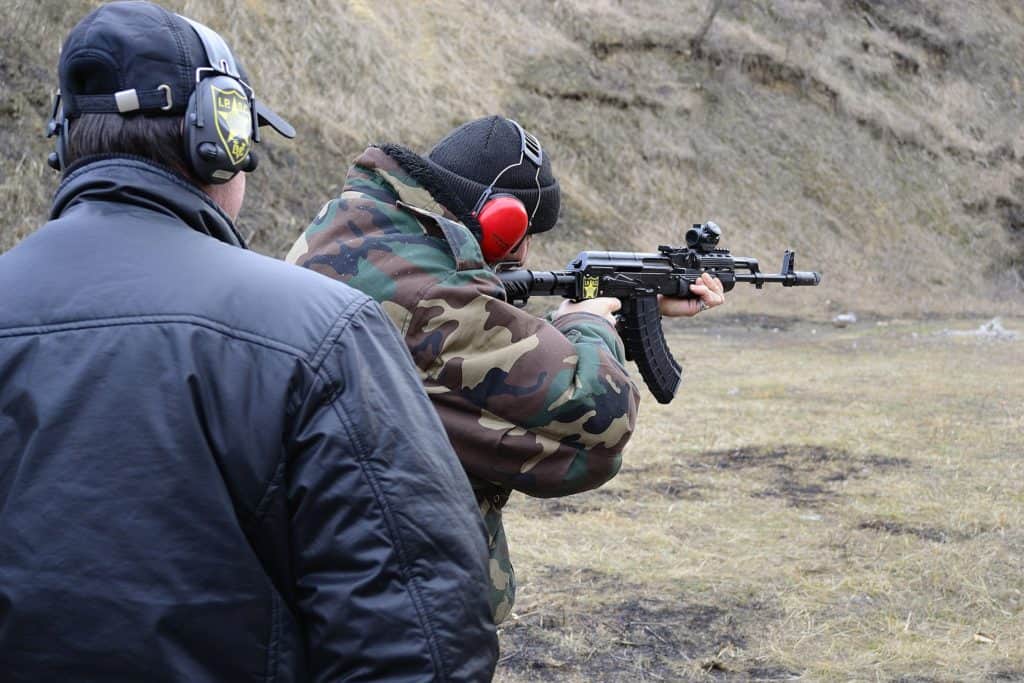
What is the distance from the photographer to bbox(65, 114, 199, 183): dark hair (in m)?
1.47

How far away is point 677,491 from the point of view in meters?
7.51

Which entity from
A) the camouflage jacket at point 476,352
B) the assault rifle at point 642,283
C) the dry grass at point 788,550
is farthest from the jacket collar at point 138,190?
the dry grass at point 788,550

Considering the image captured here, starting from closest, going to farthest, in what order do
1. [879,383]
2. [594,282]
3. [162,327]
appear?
[162,327] → [594,282] → [879,383]

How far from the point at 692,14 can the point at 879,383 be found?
19237 mm

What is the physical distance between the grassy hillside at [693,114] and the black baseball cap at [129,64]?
560 inches

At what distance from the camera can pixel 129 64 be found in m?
1.45

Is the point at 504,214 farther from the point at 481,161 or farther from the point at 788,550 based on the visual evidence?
the point at 788,550

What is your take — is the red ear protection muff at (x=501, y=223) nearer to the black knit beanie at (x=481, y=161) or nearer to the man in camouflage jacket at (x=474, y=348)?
the black knit beanie at (x=481, y=161)

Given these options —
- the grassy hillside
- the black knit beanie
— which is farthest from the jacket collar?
the grassy hillside

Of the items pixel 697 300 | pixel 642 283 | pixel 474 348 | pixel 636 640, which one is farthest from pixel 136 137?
pixel 636 640

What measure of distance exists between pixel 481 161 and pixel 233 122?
4.48ft

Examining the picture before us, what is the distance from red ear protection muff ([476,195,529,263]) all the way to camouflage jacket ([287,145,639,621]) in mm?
251

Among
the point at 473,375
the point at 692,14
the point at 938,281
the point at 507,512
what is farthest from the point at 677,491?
the point at 692,14

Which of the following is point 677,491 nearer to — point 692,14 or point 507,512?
point 507,512
